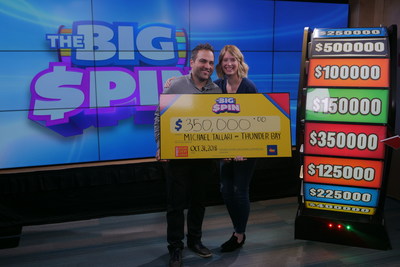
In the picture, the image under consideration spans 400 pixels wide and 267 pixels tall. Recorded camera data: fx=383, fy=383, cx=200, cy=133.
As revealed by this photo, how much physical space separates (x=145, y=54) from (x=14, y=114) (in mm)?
1344

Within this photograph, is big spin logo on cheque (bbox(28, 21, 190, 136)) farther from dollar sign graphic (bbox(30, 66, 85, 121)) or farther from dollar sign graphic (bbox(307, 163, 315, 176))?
dollar sign graphic (bbox(307, 163, 315, 176))

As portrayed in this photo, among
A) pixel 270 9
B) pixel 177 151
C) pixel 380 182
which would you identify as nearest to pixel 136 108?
pixel 177 151

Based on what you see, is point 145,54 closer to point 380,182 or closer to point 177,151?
point 177,151

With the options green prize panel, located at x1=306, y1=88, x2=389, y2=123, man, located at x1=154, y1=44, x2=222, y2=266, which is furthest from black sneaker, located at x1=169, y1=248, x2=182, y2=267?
green prize panel, located at x1=306, y1=88, x2=389, y2=123

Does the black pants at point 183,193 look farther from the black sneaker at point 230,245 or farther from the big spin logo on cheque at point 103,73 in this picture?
the big spin logo on cheque at point 103,73

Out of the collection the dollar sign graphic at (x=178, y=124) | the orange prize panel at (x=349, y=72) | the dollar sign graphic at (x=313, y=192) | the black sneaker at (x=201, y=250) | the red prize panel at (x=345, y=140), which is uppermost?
the orange prize panel at (x=349, y=72)

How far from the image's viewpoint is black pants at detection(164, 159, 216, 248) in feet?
8.61

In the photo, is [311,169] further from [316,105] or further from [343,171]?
→ [316,105]

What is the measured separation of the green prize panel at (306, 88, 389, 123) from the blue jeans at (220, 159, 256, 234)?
614mm

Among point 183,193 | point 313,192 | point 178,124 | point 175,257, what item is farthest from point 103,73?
point 313,192

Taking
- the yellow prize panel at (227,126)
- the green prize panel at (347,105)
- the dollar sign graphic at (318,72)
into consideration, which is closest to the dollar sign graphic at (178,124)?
the yellow prize panel at (227,126)

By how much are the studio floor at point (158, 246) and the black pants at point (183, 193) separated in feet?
0.85

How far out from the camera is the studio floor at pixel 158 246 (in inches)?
110

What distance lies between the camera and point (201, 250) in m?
2.87
